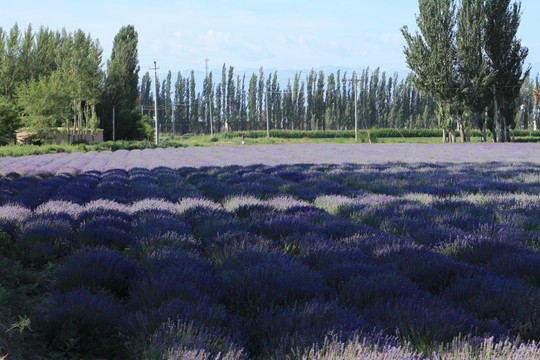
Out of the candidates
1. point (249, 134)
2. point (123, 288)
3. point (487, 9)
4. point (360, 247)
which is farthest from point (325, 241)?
point (249, 134)

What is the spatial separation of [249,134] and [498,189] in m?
69.5

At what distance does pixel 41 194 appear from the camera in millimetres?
9281

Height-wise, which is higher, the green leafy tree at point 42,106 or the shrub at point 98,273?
the green leafy tree at point 42,106

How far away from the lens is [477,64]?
144ft

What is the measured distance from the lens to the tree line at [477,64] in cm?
4378

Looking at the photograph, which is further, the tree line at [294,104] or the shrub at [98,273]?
the tree line at [294,104]

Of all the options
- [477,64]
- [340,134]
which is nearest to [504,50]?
[477,64]

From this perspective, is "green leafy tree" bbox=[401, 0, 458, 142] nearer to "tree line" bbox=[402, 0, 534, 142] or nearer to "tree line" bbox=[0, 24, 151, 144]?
"tree line" bbox=[402, 0, 534, 142]

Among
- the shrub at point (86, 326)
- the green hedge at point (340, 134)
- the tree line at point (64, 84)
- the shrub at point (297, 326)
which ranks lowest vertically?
the shrub at point (86, 326)

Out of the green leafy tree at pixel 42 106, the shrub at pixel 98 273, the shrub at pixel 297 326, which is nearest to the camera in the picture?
the shrub at pixel 297 326

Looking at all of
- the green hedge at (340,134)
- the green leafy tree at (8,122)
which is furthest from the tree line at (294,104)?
the green leafy tree at (8,122)

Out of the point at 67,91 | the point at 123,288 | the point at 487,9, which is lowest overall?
the point at 123,288

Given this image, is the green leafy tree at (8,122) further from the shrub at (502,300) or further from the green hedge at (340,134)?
the shrub at (502,300)

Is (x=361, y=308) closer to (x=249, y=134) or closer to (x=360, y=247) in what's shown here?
(x=360, y=247)
